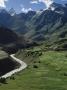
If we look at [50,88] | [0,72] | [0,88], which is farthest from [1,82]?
[0,72]

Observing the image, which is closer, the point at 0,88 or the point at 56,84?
the point at 0,88

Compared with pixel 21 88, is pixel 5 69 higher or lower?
higher

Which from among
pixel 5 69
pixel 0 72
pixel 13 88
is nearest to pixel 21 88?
pixel 13 88

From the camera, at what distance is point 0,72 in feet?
573

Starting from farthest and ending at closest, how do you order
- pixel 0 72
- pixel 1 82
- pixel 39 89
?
pixel 0 72 → pixel 1 82 → pixel 39 89

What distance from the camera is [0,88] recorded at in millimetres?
91250

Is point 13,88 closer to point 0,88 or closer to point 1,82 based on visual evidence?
point 0,88

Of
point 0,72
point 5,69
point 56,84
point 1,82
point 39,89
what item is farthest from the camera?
point 5,69

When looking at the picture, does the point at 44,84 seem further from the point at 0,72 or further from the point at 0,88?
the point at 0,72

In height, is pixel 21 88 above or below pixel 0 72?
below

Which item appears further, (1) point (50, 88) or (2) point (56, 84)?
(2) point (56, 84)

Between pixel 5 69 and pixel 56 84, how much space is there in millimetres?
92725

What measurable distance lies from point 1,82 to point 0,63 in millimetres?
93014

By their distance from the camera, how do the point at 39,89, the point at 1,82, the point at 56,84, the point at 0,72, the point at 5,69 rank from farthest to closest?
1. the point at 5,69
2. the point at 0,72
3. the point at 1,82
4. the point at 56,84
5. the point at 39,89
